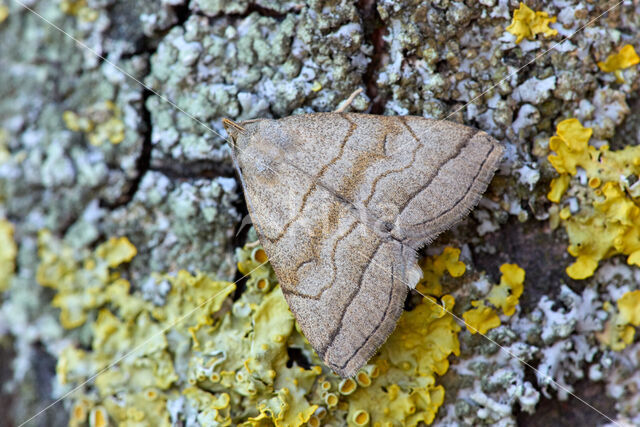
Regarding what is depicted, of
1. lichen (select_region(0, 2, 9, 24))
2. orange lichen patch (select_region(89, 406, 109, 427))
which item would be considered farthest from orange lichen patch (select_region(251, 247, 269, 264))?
lichen (select_region(0, 2, 9, 24))

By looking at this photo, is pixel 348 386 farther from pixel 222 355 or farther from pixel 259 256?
pixel 259 256

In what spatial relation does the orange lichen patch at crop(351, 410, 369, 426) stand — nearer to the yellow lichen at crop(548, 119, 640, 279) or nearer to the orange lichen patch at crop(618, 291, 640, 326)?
the yellow lichen at crop(548, 119, 640, 279)

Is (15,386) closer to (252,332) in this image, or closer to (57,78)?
(252,332)

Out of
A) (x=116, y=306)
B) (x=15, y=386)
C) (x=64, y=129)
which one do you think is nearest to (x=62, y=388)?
(x=15, y=386)

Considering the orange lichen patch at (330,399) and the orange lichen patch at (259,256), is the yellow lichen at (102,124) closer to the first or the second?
the orange lichen patch at (259,256)

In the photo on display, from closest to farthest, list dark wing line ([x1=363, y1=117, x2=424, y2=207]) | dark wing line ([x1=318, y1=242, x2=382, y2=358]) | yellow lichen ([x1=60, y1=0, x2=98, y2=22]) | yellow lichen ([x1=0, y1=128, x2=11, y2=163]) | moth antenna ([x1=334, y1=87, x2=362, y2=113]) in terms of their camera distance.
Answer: dark wing line ([x1=318, y1=242, x2=382, y2=358]), dark wing line ([x1=363, y1=117, x2=424, y2=207]), moth antenna ([x1=334, y1=87, x2=362, y2=113]), yellow lichen ([x1=60, y1=0, x2=98, y2=22]), yellow lichen ([x1=0, y1=128, x2=11, y2=163])

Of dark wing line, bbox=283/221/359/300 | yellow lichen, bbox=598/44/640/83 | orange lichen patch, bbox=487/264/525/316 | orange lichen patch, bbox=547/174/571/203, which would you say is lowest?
orange lichen patch, bbox=487/264/525/316
